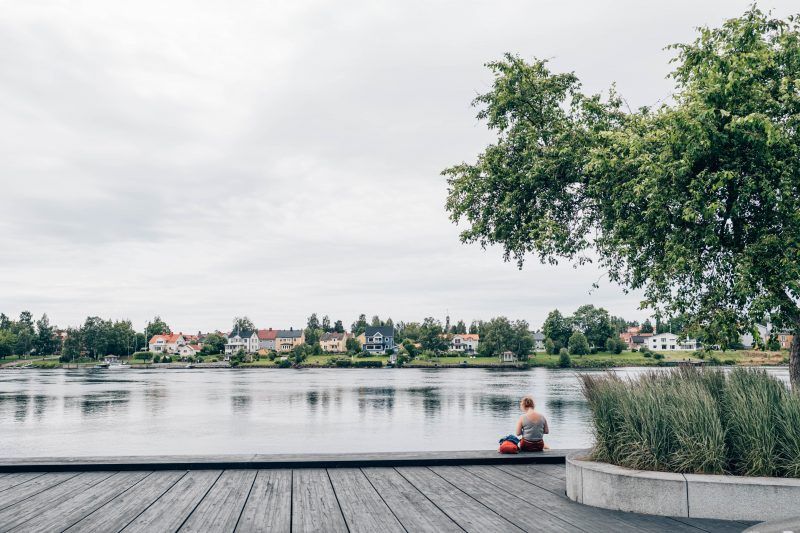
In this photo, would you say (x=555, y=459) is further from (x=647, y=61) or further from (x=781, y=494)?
(x=647, y=61)

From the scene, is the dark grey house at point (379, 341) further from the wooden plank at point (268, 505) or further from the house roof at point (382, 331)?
the wooden plank at point (268, 505)

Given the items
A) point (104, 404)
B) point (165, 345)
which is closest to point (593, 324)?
point (165, 345)

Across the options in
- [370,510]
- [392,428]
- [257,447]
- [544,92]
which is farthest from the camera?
[392,428]

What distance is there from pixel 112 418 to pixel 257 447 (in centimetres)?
1752

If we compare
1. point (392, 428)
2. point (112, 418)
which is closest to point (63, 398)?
point (112, 418)

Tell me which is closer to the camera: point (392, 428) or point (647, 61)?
point (647, 61)

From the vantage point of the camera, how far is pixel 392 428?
34219 mm

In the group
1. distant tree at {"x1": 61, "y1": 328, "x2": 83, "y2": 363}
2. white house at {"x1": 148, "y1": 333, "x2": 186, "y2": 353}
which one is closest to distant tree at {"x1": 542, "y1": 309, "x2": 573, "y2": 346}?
white house at {"x1": 148, "y1": 333, "x2": 186, "y2": 353}

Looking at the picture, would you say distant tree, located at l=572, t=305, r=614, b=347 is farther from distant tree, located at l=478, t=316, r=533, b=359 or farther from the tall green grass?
the tall green grass

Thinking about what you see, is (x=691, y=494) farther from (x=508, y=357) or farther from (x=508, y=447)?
(x=508, y=357)

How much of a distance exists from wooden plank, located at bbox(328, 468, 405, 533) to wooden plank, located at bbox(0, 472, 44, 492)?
3.68 metres

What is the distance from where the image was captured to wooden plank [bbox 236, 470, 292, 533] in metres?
5.71

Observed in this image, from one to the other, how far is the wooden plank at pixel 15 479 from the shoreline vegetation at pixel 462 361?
121 metres

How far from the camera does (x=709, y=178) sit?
436 inches
